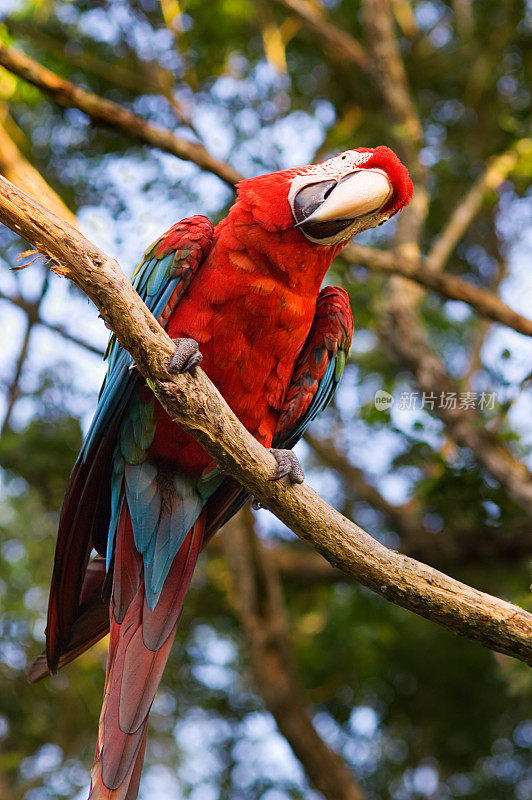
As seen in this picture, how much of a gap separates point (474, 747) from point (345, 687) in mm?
805

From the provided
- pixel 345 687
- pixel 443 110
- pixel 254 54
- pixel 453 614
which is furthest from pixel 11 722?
pixel 443 110

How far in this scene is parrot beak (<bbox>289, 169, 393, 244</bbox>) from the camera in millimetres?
2199

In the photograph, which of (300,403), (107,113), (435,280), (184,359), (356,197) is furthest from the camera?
(435,280)

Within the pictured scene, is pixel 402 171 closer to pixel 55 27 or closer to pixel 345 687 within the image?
pixel 55 27

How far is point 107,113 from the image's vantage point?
11.6 ft

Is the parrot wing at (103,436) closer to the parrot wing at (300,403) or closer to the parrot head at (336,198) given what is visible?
the parrot wing at (300,403)

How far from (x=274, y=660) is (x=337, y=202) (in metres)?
2.62

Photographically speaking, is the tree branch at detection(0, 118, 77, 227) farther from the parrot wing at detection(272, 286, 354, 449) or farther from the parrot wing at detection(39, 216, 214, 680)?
the parrot wing at detection(272, 286, 354, 449)

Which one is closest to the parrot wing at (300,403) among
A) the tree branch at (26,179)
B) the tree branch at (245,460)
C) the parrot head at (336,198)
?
the parrot head at (336,198)

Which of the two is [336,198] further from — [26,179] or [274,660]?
[274,660]

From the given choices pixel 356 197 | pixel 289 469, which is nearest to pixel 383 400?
pixel 356 197

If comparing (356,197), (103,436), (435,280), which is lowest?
(103,436)

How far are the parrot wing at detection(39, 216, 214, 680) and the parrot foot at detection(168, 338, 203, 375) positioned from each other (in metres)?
0.42

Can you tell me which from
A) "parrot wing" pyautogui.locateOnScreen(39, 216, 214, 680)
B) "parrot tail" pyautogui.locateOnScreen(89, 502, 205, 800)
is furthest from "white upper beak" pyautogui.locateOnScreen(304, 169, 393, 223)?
"parrot tail" pyautogui.locateOnScreen(89, 502, 205, 800)
